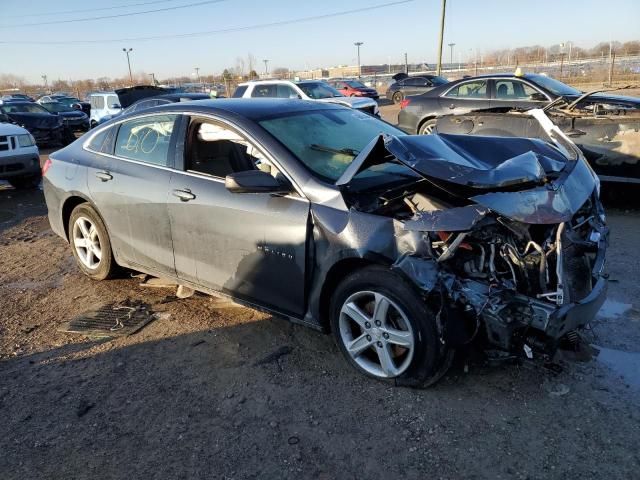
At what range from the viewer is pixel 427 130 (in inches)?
425

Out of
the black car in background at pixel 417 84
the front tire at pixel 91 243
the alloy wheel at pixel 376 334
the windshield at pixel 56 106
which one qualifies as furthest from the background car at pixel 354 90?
the alloy wheel at pixel 376 334

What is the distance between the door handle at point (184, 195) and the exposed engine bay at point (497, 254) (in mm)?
1355

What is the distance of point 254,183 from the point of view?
10.9 ft

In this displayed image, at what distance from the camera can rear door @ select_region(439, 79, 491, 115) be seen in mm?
10375

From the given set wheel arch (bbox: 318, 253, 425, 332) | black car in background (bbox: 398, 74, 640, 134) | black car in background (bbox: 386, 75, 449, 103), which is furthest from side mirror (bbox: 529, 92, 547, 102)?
black car in background (bbox: 386, 75, 449, 103)

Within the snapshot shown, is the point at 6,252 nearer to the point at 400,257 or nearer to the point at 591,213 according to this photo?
the point at 400,257

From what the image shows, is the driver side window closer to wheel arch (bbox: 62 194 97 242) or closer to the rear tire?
wheel arch (bbox: 62 194 97 242)

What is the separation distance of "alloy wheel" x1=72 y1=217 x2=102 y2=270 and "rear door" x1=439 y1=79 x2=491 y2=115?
297 inches

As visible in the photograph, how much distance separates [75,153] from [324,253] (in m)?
3.05

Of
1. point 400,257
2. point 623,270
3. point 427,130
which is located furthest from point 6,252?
point 427,130

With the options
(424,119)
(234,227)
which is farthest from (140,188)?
(424,119)

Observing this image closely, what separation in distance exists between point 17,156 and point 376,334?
29.4 feet

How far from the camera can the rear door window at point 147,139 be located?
4160 millimetres

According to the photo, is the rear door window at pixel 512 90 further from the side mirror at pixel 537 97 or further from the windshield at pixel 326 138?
the windshield at pixel 326 138
